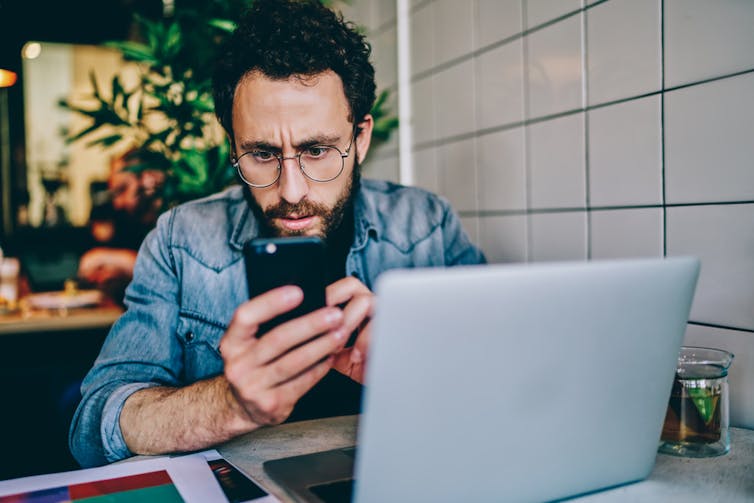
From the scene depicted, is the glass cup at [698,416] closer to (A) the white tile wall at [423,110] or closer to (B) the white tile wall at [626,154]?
(B) the white tile wall at [626,154]

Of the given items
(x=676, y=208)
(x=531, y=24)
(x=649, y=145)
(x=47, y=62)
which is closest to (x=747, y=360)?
(x=676, y=208)

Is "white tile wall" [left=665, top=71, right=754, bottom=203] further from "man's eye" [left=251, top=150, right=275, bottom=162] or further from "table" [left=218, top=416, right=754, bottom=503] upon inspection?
"man's eye" [left=251, top=150, right=275, bottom=162]

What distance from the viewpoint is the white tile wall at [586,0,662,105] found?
117 centimetres

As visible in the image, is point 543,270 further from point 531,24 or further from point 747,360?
point 531,24

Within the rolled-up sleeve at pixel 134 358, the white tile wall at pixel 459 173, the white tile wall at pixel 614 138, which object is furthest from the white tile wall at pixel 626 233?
the rolled-up sleeve at pixel 134 358

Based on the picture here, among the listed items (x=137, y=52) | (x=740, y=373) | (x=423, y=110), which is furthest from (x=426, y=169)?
(x=740, y=373)

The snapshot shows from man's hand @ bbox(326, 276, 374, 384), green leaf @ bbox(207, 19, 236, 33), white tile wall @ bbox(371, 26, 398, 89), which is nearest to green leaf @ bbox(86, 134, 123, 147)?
green leaf @ bbox(207, 19, 236, 33)

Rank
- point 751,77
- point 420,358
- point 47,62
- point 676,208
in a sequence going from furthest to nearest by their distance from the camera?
point 47,62
point 676,208
point 751,77
point 420,358

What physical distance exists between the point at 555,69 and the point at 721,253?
557mm

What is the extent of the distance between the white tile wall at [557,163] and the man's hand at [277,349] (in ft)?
2.62

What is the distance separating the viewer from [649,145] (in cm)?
119

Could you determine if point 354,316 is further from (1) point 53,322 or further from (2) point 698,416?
(1) point 53,322

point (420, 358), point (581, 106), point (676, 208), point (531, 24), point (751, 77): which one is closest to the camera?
point (420, 358)

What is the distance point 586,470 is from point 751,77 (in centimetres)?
71
